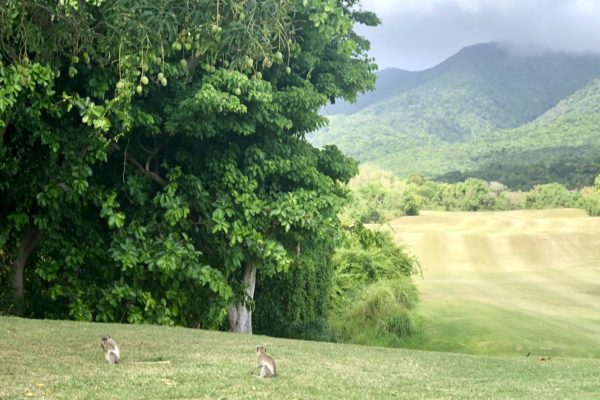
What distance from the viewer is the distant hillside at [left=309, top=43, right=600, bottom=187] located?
111 m

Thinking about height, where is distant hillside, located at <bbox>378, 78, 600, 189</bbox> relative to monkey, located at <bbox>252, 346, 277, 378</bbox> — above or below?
above

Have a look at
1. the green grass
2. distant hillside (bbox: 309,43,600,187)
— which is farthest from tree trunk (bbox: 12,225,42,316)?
distant hillside (bbox: 309,43,600,187)

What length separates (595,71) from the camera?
16925 centimetres

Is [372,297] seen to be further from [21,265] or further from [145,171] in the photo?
[21,265]

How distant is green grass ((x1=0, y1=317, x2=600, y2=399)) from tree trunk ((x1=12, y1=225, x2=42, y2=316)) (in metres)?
3.45

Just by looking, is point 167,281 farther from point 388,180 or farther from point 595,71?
point 595,71

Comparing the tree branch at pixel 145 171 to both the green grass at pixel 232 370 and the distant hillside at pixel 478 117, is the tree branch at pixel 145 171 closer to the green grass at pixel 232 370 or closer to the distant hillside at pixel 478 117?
the green grass at pixel 232 370

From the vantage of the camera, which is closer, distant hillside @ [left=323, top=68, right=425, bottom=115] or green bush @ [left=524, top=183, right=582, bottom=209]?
green bush @ [left=524, top=183, right=582, bottom=209]

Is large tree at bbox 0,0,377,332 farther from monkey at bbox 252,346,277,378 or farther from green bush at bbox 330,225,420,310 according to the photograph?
green bush at bbox 330,225,420,310

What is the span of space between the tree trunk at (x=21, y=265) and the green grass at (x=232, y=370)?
3.45m

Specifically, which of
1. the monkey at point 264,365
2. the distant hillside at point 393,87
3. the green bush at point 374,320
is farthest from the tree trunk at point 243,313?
the distant hillside at point 393,87

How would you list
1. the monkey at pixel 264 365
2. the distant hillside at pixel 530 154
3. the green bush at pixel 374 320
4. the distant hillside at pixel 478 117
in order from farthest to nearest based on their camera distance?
the distant hillside at pixel 478 117, the distant hillside at pixel 530 154, the green bush at pixel 374 320, the monkey at pixel 264 365

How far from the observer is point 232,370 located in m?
9.14

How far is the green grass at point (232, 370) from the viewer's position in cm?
783
